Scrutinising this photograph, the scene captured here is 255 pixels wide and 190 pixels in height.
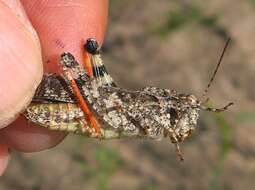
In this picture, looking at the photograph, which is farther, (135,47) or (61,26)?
(135,47)

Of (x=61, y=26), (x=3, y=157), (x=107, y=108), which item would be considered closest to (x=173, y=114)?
(x=107, y=108)

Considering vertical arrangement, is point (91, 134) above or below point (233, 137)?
above

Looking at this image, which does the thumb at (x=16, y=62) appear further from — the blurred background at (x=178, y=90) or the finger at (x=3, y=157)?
the blurred background at (x=178, y=90)

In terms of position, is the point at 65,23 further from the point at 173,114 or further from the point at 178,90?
the point at 178,90

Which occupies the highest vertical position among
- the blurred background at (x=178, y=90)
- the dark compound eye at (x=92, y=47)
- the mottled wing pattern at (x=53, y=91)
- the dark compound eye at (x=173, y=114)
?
the dark compound eye at (x=92, y=47)

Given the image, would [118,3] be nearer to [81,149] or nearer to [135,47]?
[135,47]

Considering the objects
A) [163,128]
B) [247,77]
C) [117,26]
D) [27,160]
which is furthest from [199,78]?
[163,128]

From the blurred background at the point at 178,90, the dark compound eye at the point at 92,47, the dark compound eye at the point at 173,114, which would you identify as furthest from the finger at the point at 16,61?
the blurred background at the point at 178,90
